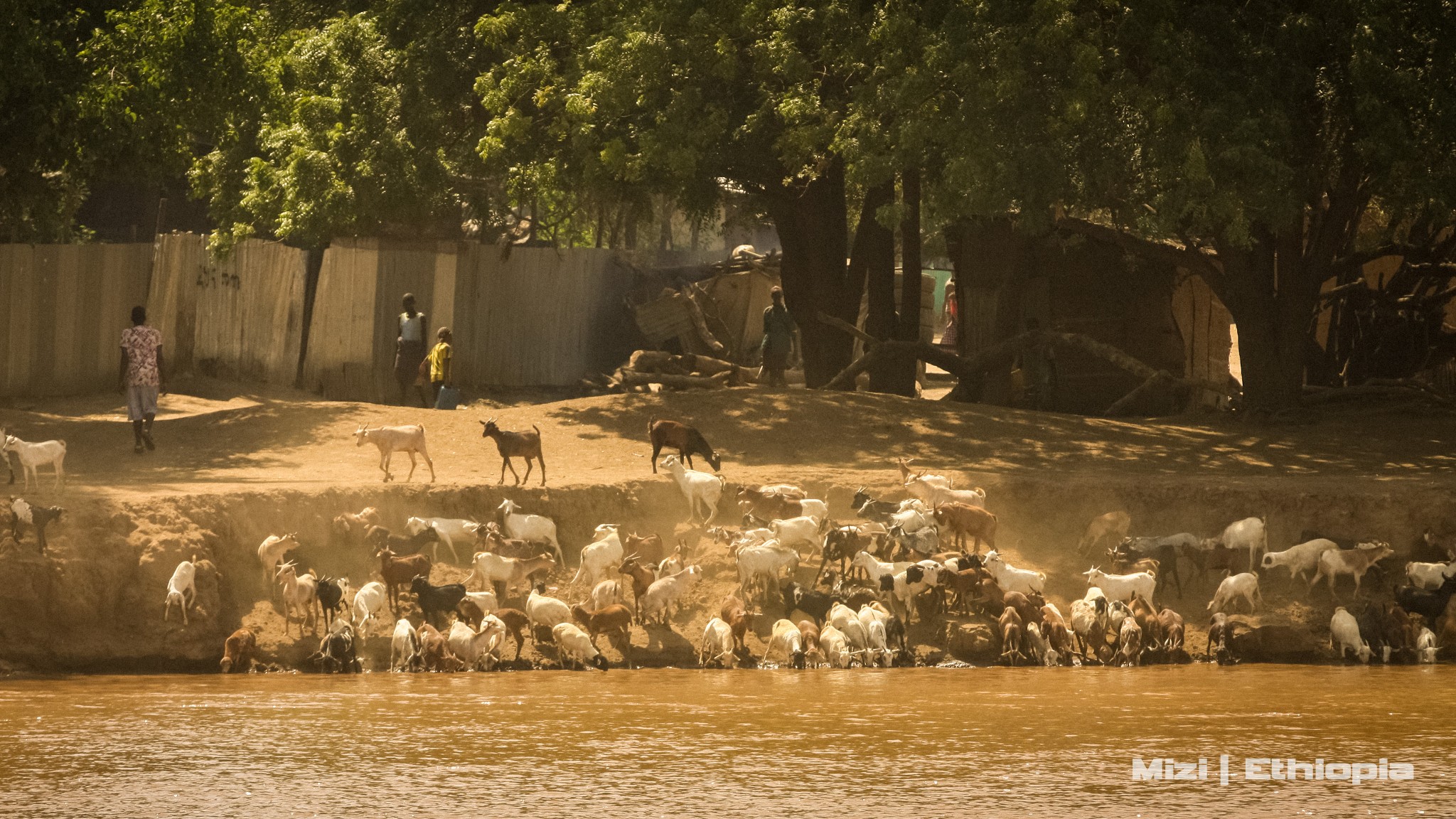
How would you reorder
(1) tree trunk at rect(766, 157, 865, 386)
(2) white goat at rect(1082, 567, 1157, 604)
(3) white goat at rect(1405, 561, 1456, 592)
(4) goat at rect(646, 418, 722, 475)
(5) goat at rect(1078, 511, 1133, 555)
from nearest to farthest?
(2) white goat at rect(1082, 567, 1157, 604), (3) white goat at rect(1405, 561, 1456, 592), (5) goat at rect(1078, 511, 1133, 555), (4) goat at rect(646, 418, 722, 475), (1) tree trunk at rect(766, 157, 865, 386)

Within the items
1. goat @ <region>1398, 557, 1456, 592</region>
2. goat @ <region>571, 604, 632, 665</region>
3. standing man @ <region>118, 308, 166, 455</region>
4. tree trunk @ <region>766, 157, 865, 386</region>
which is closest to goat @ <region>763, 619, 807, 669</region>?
goat @ <region>571, 604, 632, 665</region>

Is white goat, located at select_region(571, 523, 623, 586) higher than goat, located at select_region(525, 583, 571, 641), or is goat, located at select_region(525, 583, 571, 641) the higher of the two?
white goat, located at select_region(571, 523, 623, 586)

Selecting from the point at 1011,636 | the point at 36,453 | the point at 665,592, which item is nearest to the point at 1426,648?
the point at 1011,636

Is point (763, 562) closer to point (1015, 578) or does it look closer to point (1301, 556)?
point (1015, 578)

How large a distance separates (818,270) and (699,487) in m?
7.70

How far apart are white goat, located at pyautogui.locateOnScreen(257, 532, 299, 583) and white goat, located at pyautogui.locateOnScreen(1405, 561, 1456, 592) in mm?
9379

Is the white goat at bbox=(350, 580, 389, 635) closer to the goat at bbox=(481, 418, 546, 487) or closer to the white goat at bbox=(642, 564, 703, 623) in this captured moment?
the white goat at bbox=(642, 564, 703, 623)

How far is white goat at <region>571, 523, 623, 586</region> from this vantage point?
1405 cm

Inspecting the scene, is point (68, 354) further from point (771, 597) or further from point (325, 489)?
point (771, 597)

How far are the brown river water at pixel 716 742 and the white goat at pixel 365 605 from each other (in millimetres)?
632

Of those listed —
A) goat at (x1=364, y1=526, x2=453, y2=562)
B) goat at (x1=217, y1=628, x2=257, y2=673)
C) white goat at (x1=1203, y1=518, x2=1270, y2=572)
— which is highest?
white goat at (x1=1203, y1=518, x2=1270, y2=572)

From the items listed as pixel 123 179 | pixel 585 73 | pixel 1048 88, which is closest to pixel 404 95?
pixel 585 73

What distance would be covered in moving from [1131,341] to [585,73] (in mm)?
10720

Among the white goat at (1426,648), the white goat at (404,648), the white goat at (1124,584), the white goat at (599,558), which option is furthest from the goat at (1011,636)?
the white goat at (404,648)
